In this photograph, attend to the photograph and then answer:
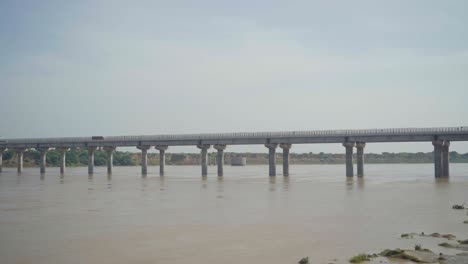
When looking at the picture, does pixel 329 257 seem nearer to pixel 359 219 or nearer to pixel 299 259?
pixel 299 259

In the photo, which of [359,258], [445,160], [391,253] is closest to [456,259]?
[391,253]

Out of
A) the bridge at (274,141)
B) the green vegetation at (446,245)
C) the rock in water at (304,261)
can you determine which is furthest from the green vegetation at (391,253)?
the bridge at (274,141)

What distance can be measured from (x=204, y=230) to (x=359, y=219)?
962 centimetres

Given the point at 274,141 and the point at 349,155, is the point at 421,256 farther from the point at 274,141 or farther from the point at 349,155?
the point at 274,141

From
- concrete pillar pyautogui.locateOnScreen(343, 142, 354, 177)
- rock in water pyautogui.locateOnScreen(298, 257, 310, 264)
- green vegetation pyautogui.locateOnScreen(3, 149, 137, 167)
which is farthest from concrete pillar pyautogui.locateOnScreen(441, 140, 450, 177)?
green vegetation pyautogui.locateOnScreen(3, 149, 137, 167)

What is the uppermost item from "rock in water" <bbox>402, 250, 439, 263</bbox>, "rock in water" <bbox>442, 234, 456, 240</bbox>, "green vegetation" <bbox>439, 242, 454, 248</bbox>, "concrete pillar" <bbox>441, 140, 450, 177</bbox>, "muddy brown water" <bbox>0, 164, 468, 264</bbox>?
"concrete pillar" <bbox>441, 140, 450, 177</bbox>

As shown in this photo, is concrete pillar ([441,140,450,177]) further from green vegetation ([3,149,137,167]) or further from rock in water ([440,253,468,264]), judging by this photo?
green vegetation ([3,149,137,167])

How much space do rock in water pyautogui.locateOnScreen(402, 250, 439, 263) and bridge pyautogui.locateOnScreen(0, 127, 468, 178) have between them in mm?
61689

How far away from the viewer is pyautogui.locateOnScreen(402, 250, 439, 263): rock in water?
654 inches

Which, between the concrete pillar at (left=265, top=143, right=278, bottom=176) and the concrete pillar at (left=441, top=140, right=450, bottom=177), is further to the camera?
the concrete pillar at (left=265, top=143, right=278, bottom=176)

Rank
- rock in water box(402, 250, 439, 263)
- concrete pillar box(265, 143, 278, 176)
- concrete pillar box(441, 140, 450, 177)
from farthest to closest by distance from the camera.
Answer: concrete pillar box(265, 143, 278, 176) < concrete pillar box(441, 140, 450, 177) < rock in water box(402, 250, 439, 263)

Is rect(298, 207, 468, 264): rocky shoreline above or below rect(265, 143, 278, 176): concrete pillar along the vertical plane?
below

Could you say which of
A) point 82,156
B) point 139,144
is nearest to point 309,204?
point 139,144

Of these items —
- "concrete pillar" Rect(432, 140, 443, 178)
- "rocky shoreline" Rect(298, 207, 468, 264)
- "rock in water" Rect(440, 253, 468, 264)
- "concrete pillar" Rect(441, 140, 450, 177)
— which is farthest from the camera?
"concrete pillar" Rect(441, 140, 450, 177)
